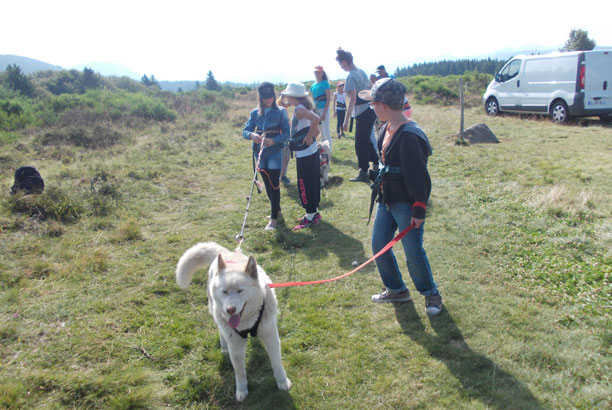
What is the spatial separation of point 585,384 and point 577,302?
116 cm

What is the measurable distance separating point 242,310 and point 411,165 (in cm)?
182

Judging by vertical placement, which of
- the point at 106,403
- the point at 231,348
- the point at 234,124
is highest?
the point at 234,124

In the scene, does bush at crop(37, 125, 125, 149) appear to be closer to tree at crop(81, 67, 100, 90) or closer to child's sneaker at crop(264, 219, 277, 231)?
child's sneaker at crop(264, 219, 277, 231)

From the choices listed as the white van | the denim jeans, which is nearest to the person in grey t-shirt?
the denim jeans

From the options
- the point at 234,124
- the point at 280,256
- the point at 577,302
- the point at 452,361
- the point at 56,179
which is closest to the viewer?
the point at 452,361

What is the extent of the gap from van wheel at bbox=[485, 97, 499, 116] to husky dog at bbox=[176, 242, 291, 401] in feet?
54.8

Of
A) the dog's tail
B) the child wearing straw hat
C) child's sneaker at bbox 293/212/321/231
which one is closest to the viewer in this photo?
the dog's tail

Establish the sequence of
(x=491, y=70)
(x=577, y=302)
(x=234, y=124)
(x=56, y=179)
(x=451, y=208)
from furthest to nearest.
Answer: (x=491, y=70) → (x=234, y=124) → (x=56, y=179) → (x=451, y=208) → (x=577, y=302)

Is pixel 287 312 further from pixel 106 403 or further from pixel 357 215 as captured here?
pixel 357 215

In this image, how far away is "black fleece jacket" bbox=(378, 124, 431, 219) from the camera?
10.0ft

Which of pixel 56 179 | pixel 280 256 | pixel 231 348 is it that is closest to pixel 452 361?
pixel 231 348

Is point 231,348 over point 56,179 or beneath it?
beneath

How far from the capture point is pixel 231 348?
9.10 ft

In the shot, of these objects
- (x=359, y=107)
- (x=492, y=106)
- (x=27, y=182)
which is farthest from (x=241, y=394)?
(x=492, y=106)
